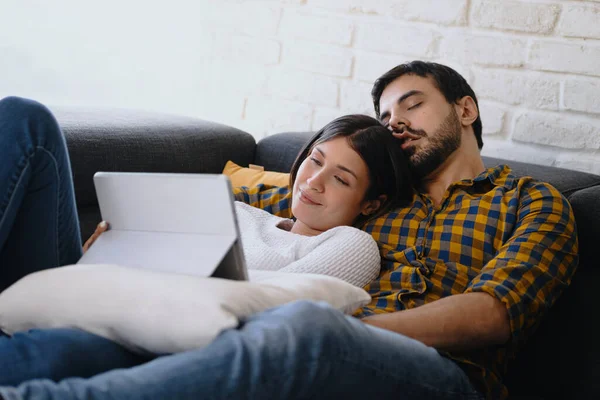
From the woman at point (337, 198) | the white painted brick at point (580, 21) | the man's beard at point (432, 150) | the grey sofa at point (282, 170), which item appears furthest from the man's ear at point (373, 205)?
the white painted brick at point (580, 21)

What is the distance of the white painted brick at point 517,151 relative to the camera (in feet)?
6.00

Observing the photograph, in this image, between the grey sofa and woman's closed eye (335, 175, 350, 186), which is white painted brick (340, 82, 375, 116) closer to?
the grey sofa

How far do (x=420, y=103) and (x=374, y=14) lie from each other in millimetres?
584

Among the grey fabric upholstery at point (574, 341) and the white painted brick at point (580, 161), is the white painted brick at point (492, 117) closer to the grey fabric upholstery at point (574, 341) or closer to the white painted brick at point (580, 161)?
the white painted brick at point (580, 161)

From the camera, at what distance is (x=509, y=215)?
4.64ft

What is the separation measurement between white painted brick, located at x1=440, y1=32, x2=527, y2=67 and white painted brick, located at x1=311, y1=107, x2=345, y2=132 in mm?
427

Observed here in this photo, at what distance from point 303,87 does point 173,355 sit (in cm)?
164

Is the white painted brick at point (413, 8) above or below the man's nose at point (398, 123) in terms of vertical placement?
above

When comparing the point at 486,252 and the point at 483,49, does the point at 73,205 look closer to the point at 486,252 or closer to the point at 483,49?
the point at 486,252

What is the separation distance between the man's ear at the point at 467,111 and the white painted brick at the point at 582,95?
245 mm

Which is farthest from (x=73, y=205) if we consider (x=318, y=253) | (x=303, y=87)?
(x=303, y=87)

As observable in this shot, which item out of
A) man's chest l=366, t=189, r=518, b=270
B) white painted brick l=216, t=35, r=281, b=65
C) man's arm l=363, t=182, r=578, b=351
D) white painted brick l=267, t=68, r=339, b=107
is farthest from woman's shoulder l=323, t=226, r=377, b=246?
white painted brick l=216, t=35, r=281, b=65

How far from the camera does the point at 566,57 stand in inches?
69.5

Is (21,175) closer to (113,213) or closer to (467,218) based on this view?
(113,213)
